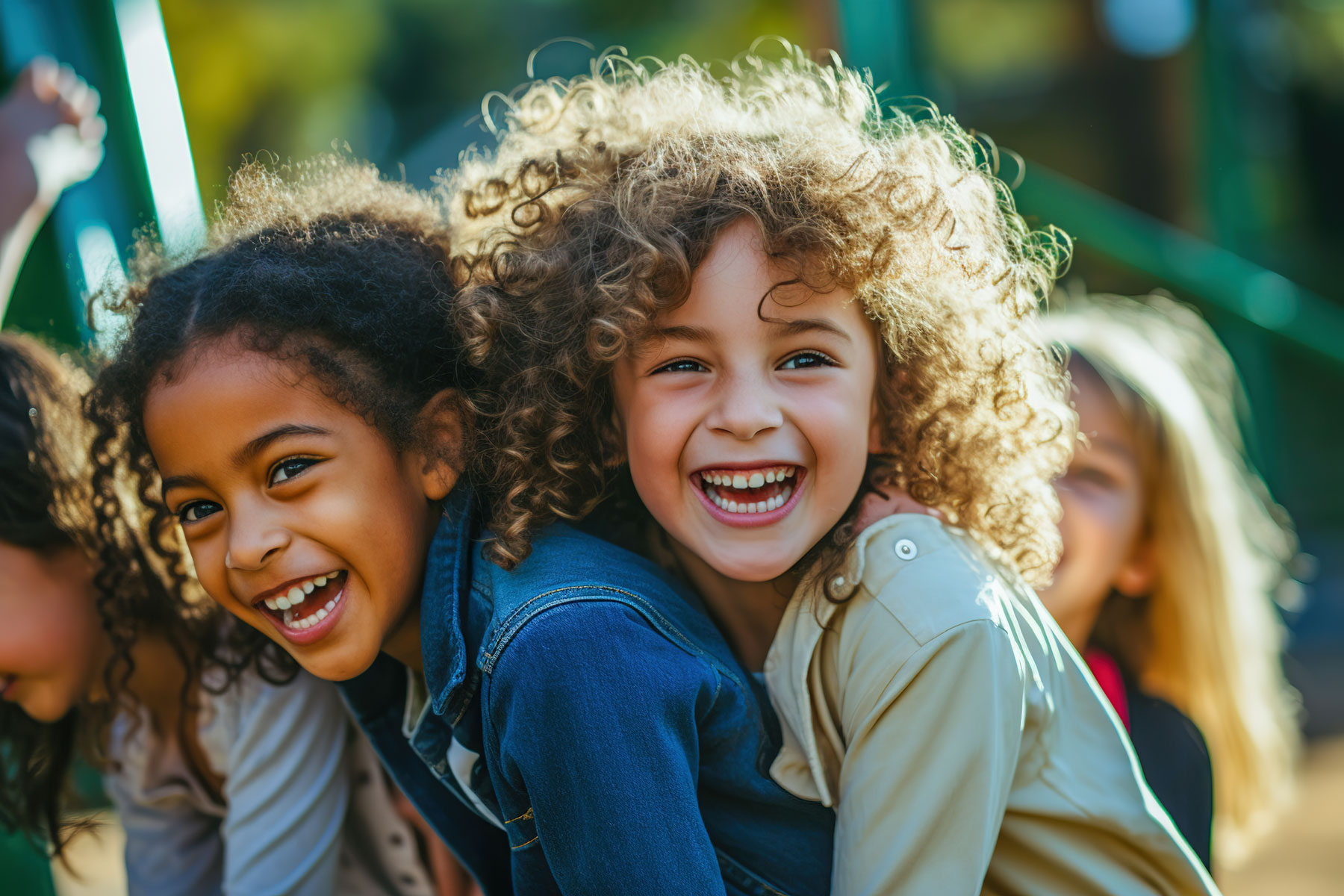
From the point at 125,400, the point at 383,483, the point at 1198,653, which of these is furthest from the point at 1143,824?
the point at 125,400

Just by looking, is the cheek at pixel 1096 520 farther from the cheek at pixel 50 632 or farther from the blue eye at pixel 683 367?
the cheek at pixel 50 632

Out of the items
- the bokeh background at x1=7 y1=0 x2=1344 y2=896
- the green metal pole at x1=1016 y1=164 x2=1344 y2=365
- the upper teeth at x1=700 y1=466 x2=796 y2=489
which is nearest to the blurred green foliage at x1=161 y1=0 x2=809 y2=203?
the bokeh background at x1=7 y1=0 x2=1344 y2=896

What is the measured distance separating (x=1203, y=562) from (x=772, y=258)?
143cm

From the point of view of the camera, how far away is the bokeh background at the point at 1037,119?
2646 mm

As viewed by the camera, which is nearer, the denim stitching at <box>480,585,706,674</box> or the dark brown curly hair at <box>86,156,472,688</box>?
the denim stitching at <box>480,585,706,674</box>

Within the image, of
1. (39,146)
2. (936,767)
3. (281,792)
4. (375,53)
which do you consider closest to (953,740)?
(936,767)

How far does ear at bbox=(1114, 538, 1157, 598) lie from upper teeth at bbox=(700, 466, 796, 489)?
119cm

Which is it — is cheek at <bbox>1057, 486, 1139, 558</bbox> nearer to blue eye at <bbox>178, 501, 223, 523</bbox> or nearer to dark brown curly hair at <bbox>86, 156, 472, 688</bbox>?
dark brown curly hair at <bbox>86, 156, 472, 688</bbox>

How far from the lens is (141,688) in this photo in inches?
80.0

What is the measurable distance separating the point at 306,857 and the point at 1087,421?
171 centimetres

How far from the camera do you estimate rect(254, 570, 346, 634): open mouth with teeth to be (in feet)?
5.14

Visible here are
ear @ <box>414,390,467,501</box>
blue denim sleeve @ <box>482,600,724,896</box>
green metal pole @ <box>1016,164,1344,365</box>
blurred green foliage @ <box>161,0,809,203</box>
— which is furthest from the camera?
blurred green foliage @ <box>161,0,809,203</box>

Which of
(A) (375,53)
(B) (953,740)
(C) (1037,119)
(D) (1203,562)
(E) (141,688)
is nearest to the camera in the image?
(B) (953,740)

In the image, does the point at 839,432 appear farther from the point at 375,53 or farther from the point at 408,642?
the point at 375,53
